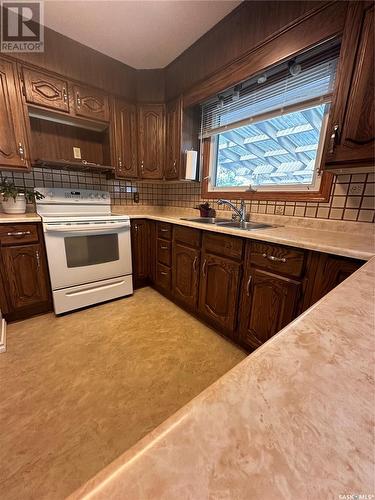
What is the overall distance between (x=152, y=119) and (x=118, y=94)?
407mm

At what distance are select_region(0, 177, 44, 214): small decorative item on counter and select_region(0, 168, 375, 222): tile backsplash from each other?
0.25 meters

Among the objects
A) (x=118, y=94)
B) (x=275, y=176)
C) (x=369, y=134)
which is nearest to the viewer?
(x=369, y=134)

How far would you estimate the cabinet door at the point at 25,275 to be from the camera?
1682 mm

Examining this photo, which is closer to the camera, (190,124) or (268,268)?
(268,268)

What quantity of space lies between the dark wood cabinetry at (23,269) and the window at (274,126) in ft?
5.97

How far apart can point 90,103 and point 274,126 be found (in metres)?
1.78

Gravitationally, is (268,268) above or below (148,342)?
above

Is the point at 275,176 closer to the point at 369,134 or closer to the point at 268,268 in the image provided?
the point at 369,134

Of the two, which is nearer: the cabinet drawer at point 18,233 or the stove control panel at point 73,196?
the cabinet drawer at point 18,233

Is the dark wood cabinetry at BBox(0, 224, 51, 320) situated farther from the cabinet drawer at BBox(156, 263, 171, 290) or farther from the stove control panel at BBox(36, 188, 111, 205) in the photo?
the cabinet drawer at BBox(156, 263, 171, 290)

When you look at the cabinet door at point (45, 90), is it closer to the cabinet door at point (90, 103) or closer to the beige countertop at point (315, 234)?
the cabinet door at point (90, 103)

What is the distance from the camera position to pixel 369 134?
3.36 feet

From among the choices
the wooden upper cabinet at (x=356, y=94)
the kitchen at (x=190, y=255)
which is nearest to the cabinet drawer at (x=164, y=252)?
the kitchen at (x=190, y=255)

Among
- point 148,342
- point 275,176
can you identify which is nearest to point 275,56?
point 275,176
